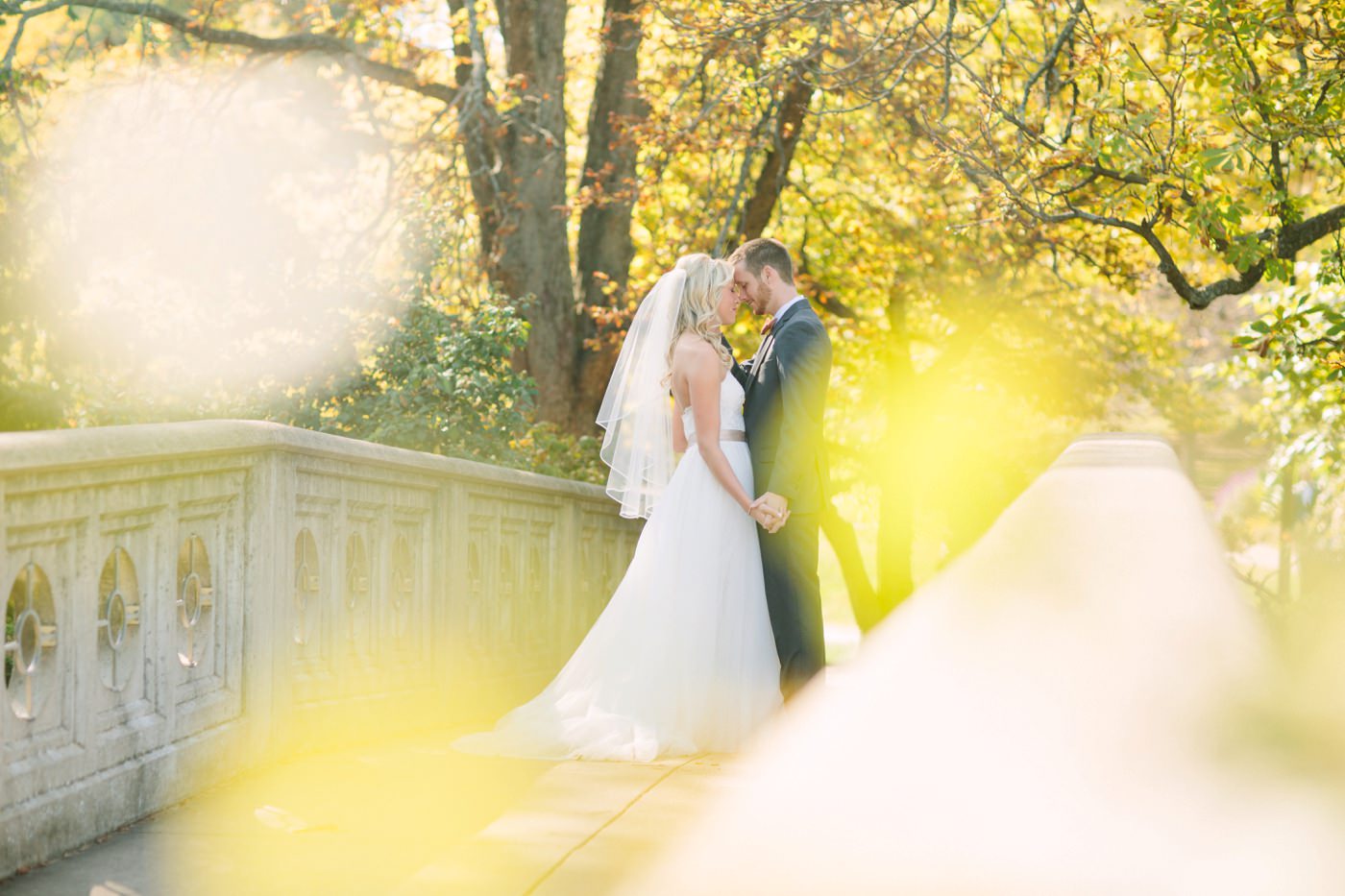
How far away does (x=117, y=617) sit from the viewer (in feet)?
15.4

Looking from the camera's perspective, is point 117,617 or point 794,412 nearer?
point 117,617

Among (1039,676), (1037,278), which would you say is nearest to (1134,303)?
(1037,278)

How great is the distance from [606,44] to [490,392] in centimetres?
450

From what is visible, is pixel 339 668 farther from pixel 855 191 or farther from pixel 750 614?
pixel 855 191

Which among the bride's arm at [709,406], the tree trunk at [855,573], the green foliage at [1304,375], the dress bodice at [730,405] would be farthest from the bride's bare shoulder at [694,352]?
the tree trunk at [855,573]

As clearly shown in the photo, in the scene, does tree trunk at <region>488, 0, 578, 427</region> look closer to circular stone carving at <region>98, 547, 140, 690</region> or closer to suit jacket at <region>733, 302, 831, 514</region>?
suit jacket at <region>733, 302, 831, 514</region>

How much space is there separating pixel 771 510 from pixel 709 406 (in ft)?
1.93

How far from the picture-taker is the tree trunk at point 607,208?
46.0ft

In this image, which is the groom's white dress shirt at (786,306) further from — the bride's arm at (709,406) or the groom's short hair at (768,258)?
the bride's arm at (709,406)

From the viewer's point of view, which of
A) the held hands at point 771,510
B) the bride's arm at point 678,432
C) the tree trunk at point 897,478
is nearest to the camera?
the held hands at point 771,510

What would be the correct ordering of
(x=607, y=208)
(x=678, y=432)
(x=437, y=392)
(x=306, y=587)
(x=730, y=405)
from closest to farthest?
(x=306, y=587)
(x=730, y=405)
(x=678, y=432)
(x=437, y=392)
(x=607, y=208)

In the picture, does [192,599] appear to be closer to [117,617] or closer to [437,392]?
[117,617]

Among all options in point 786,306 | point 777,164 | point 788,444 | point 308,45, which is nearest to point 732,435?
point 788,444

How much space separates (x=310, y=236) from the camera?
41.7ft
